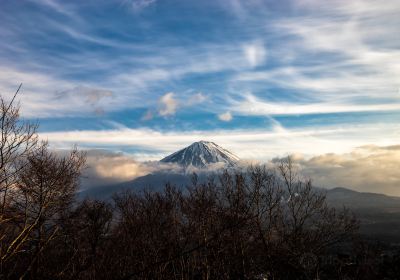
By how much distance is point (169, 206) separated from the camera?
40.7 metres

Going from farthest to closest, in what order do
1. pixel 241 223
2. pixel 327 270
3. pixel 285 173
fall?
A: pixel 327 270, pixel 285 173, pixel 241 223

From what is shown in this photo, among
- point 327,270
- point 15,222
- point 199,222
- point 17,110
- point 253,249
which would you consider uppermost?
point 17,110

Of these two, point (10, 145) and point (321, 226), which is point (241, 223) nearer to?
point (10, 145)

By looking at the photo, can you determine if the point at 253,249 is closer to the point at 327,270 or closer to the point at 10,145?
the point at 327,270

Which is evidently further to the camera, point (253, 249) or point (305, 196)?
point (305, 196)

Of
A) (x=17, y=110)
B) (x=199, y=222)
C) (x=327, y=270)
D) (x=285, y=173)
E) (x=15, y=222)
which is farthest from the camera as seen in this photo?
(x=327, y=270)

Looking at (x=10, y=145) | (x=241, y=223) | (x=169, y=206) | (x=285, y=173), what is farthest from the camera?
(x=285, y=173)

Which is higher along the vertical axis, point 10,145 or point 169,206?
point 10,145

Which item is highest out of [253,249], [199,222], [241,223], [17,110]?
[17,110]

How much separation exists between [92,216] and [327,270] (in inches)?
1464

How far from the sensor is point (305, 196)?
4559cm

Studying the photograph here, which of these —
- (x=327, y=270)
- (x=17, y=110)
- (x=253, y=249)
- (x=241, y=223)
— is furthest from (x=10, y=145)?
(x=327, y=270)

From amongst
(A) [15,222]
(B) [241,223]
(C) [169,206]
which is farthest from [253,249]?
(B) [241,223]

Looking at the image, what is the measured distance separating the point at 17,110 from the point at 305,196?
1628 inches
